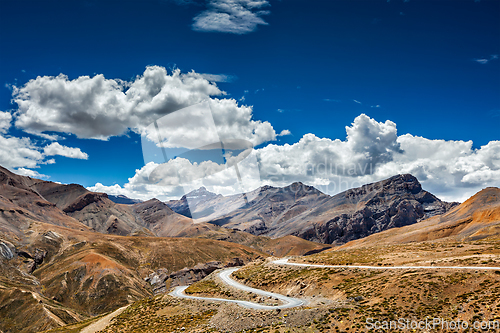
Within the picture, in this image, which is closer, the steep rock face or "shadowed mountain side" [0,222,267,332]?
"shadowed mountain side" [0,222,267,332]

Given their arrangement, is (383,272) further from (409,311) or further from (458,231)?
(458,231)

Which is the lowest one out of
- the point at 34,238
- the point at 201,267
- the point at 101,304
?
the point at 101,304

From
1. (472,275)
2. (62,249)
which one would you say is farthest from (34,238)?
(472,275)

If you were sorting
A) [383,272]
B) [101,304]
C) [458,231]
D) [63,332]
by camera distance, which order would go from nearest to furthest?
[383,272] < [63,332] < [101,304] < [458,231]

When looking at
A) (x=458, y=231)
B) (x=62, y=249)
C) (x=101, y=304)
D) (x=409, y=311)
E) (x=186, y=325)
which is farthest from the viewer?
(x=62, y=249)

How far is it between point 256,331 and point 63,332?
165ft

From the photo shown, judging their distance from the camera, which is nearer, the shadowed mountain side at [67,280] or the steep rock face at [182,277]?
the shadowed mountain side at [67,280]

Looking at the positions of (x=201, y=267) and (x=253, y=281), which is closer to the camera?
(x=253, y=281)

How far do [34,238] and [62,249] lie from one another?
2000cm

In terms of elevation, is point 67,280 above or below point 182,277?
above

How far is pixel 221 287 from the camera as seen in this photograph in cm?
6097

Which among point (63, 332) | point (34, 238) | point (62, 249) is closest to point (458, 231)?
point (63, 332)

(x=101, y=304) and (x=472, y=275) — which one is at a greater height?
(x=472, y=275)

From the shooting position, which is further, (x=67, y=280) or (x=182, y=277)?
(x=182, y=277)
